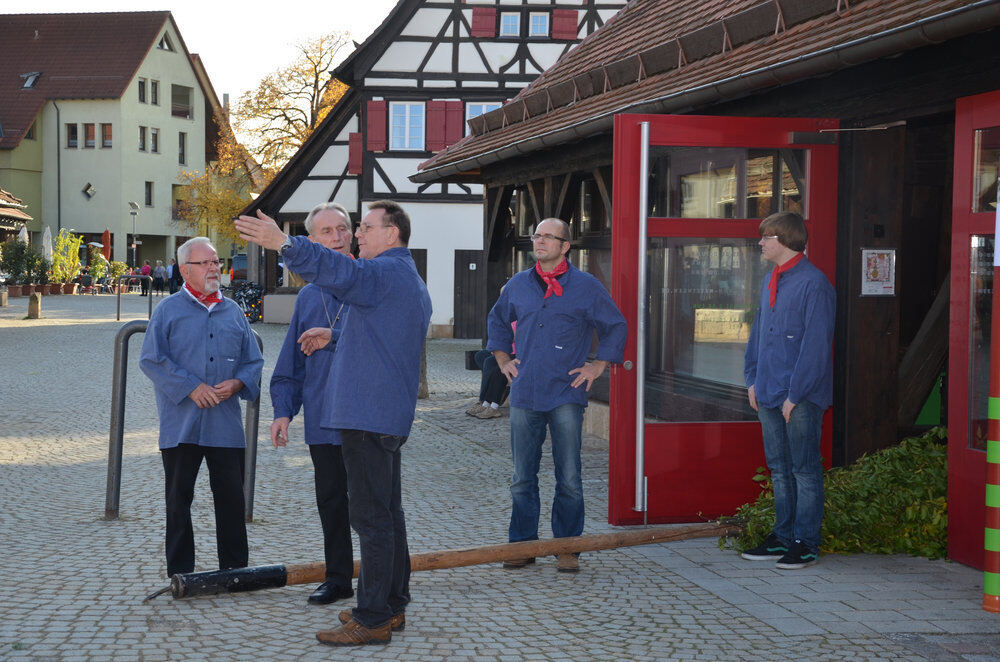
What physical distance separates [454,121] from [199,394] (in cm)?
2242

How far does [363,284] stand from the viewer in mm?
4727

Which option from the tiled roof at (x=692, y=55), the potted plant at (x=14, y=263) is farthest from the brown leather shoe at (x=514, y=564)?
the potted plant at (x=14, y=263)

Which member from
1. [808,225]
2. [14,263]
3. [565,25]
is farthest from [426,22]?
[808,225]

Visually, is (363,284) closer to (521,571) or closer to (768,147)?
(521,571)

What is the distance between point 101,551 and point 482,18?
2230cm

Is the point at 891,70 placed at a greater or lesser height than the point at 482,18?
lesser

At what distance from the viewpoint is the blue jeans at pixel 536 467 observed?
6492mm

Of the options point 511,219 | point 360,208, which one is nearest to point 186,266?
point 511,219

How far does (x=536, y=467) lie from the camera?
21.7ft

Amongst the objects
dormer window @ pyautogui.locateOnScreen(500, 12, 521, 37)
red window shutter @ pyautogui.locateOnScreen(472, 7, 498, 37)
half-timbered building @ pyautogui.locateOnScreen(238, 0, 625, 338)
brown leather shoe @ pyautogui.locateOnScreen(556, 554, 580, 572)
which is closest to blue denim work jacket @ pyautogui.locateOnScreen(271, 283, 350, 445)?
brown leather shoe @ pyautogui.locateOnScreen(556, 554, 580, 572)

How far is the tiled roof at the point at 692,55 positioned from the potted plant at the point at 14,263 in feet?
93.6

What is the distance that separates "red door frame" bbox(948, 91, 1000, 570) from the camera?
6227 millimetres

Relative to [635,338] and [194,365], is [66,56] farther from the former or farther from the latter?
[194,365]

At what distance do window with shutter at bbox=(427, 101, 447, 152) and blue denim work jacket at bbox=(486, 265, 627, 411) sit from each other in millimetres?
21302
